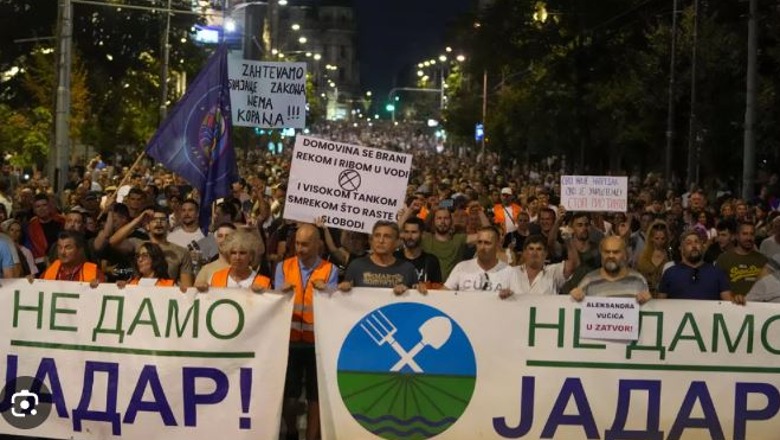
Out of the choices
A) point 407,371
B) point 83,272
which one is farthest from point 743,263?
point 83,272

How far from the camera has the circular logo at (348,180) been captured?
10547 mm

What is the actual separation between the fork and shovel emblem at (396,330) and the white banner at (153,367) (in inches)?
20.1

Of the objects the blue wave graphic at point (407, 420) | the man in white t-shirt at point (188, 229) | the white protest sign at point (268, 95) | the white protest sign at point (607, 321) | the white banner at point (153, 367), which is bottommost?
the blue wave graphic at point (407, 420)

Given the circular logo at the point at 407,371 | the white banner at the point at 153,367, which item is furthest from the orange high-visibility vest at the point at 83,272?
the circular logo at the point at 407,371

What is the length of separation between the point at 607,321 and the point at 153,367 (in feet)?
8.99

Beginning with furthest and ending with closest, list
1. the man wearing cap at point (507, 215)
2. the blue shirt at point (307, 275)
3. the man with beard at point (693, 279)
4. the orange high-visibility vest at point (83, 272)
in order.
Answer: the man wearing cap at point (507, 215) → the man with beard at point (693, 279) → the orange high-visibility vest at point (83, 272) → the blue shirt at point (307, 275)

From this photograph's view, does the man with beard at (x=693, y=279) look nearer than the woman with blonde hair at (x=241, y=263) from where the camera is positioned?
No

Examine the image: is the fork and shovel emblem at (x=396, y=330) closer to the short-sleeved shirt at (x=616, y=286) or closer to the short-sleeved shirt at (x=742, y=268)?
the short-sleeved shirt at (x=616, y=286)

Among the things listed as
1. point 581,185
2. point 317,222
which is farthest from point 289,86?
point 317,222

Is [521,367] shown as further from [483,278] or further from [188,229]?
[188,229]

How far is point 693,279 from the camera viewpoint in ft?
31.9

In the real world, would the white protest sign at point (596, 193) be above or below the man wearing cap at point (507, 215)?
above

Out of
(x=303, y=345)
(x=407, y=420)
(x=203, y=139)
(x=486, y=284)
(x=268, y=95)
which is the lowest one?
(x=407, y=420)

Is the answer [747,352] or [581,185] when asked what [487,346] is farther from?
[581,185]
